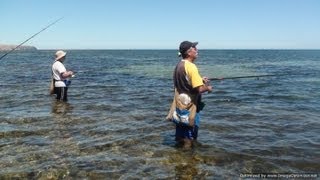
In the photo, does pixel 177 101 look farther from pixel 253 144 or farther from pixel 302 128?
pixel 302 128

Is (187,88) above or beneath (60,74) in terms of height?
above

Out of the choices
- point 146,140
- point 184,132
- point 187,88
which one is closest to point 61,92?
point 146,140

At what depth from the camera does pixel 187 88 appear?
28.1 feet

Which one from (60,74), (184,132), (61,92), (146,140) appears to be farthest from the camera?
(61,92)

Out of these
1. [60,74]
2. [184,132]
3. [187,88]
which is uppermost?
[187,88]

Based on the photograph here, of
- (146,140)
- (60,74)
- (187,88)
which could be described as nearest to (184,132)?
(187,88)

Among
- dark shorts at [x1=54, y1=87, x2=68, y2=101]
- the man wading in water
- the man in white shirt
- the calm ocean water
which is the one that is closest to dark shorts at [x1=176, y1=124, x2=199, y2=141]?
the man wading in water

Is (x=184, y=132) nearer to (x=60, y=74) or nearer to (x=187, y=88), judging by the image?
(x=187, y=88)

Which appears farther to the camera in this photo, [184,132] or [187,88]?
[184,132]

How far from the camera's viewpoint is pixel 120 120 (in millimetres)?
12805

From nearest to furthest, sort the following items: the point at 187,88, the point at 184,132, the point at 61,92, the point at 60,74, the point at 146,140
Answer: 1. the point at 187,88
2. the point at 184,132
3. the point at 146,140
4. the point at 60,74
5. the point at 61,92

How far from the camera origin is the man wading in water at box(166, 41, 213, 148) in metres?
8.30

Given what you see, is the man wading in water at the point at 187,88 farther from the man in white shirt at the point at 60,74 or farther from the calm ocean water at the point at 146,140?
the man in white shirt at the point at 60,74

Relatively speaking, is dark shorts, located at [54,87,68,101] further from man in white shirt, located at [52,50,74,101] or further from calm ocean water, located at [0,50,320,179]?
calm ocean water, located at [0,50,320,179]
